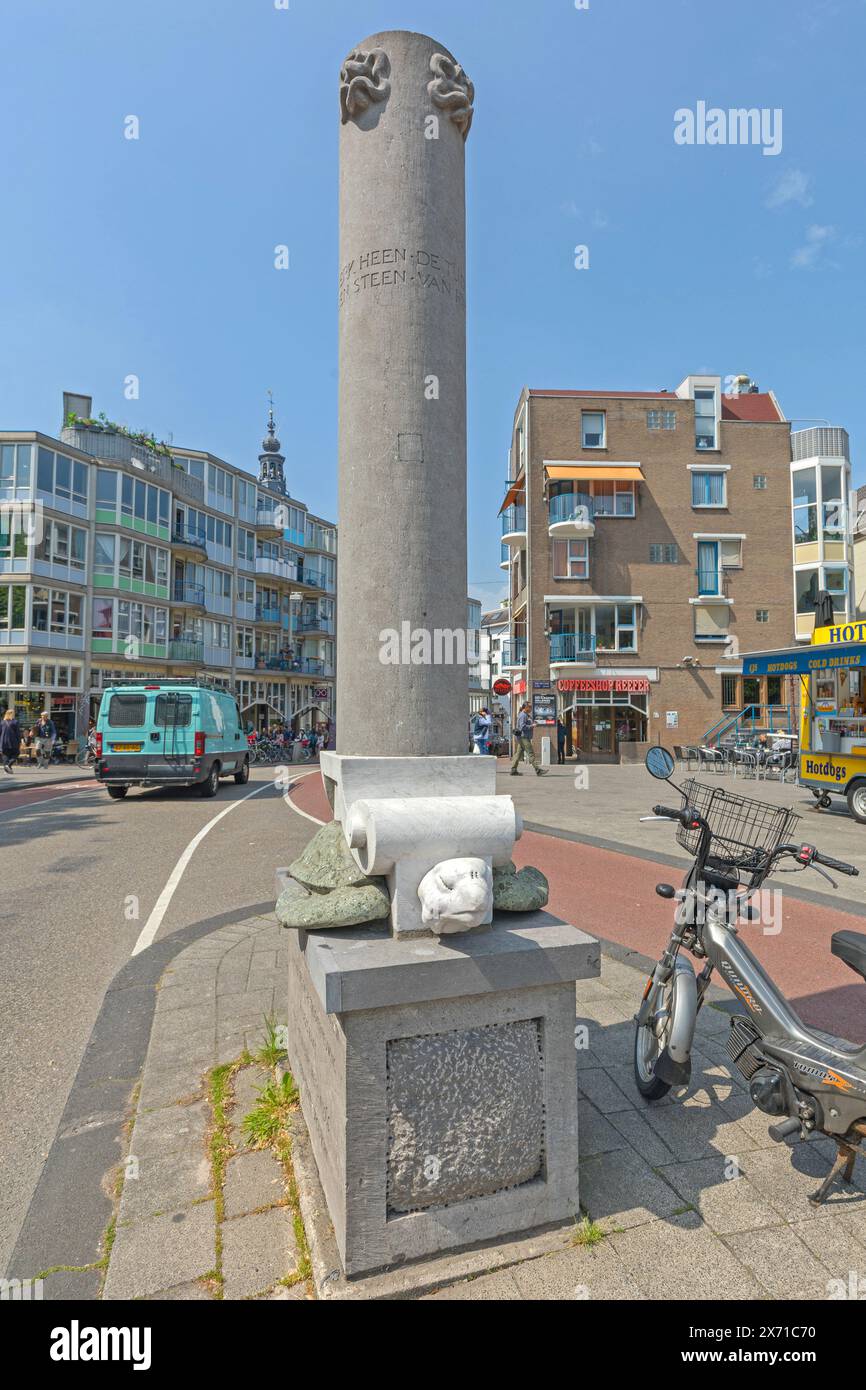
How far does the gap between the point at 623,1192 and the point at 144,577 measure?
3725cm

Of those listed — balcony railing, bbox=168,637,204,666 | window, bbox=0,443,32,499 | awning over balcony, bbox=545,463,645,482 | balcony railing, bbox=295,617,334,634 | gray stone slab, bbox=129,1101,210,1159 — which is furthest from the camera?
balcony railing, bbox=295,617,334,634

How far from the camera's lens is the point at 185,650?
127ft

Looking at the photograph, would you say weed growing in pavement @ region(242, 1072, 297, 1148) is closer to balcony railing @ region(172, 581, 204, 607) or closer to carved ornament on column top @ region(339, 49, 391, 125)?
carved ornament on column top @ region(339, 49, 391, 125)

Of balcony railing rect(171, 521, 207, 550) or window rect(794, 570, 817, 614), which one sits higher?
→ balcony railing rect(171, 521, 207, 550)

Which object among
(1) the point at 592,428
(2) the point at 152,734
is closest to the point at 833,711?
(2) the point at 152,734

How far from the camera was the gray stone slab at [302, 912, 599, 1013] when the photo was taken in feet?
6.70

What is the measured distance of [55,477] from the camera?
31.0 m

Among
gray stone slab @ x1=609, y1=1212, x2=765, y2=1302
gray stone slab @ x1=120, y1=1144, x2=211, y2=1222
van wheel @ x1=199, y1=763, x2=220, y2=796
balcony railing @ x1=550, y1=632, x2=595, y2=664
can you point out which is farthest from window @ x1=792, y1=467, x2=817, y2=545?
gray stone slab @ x1=120, y1=1144, x2=211, y2=1222

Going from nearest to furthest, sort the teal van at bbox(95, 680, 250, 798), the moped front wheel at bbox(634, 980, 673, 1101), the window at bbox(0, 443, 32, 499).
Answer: the moped front wheel at bbox(634, 980, 673, 1101), the teal van at bbox(95, 680, 250, 798), the window at bbox(0, 443, 32, 499)

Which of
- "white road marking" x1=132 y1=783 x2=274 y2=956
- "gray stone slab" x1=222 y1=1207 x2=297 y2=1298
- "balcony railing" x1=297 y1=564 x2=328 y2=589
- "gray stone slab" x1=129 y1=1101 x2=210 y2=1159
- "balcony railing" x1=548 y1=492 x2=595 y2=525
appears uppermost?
"balcony railing" x1=297 y1=564 x2=328 y2=589

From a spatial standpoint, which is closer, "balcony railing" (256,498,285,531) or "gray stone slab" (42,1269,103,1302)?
"gray stone slab" (42,1269,103,1302)

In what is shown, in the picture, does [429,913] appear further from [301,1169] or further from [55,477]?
[55,477]

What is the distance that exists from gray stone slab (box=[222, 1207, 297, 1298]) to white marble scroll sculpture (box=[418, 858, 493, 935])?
107 centimetres
